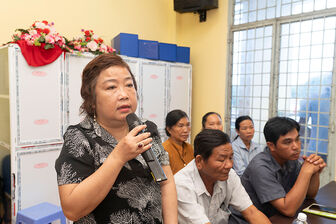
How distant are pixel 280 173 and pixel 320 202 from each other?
31 cm

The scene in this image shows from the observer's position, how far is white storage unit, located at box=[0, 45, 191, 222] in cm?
247

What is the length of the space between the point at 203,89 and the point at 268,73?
3.57 feet

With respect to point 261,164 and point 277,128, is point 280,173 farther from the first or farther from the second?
point 277,128

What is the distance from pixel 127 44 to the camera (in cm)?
347

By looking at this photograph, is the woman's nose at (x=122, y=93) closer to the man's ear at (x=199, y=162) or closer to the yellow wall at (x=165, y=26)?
the man's ear at (x=199, y=162)

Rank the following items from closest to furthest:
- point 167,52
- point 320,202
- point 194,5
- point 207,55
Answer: point 320,202 < point 167,52 < point 194,5 < point 207,55

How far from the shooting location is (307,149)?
3354mm

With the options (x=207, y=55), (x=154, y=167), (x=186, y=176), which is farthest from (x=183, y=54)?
(x=154, y=167)

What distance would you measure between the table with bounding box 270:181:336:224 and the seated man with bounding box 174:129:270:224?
12 cm

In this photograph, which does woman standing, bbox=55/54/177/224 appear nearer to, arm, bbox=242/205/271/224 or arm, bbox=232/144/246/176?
arm, bbox=242/205/271/224

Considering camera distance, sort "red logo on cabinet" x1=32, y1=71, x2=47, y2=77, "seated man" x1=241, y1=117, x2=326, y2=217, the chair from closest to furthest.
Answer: "seated man" x1=241, y1=117, x2=326, y2=217
the chair
"red logo on cabinet" x1=32, y1=71, x2=47, y2=77

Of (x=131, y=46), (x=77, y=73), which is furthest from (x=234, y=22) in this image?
(x=77, y=73)

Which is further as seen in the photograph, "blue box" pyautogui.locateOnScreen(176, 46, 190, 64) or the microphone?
"blue box" pyautogui.locateOnScreen(176, 46, 190, 64)

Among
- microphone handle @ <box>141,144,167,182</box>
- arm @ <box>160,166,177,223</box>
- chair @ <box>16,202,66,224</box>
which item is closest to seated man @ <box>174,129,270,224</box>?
arm @ <box>160,166,177,223</box>
